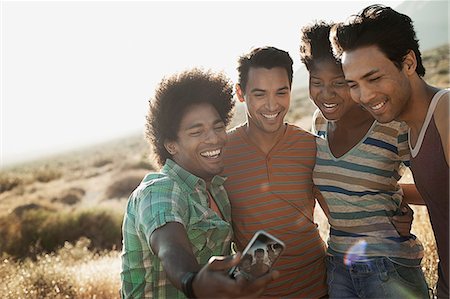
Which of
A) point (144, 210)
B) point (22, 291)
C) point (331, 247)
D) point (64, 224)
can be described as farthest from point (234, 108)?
point (64, 224)

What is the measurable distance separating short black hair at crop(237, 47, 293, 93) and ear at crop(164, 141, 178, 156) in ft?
2.68

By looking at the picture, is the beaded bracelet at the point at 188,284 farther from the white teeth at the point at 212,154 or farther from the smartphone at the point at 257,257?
the white teeth at the point at 212,154

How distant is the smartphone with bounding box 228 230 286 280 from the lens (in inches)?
79.9

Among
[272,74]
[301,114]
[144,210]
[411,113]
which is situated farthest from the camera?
[301,114]

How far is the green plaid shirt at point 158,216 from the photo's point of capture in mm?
2621

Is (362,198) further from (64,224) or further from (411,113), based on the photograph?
(64,224)

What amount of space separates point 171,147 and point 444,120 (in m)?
1.54

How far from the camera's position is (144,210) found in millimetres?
2574

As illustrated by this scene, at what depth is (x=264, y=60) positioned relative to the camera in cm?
373

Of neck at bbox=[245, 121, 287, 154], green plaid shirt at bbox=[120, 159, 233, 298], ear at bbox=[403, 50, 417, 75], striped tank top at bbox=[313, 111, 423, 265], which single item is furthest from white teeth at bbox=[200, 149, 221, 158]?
ear at bbox=[403, 50, 417, 75]

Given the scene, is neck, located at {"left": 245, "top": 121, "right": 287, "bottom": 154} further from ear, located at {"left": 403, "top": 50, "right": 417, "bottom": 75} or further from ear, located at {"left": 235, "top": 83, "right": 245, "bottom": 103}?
ear, located at {"left": 403, "top": 50, "right": 417, "bottom": 75}

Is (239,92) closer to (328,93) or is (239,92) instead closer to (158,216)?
(328,93)

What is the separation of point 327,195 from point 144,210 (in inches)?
52.1

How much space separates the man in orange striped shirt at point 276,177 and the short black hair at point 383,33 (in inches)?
30.5
